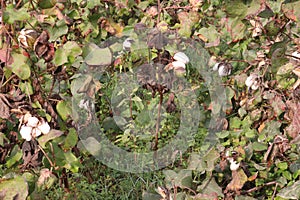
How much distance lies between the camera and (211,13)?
266cm

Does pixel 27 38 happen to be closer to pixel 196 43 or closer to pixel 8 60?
pixel 8 60

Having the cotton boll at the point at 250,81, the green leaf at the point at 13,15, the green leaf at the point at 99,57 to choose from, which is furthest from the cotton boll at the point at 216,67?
the green leaf at the point at 13,15

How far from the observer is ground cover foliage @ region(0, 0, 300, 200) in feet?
4.35

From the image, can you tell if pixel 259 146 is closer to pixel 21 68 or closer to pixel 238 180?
pixel 238 180

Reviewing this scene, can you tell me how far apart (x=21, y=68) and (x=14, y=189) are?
1.05 feet

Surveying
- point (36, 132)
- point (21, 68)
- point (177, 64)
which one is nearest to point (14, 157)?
point (36, 132)

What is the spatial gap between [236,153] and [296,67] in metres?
0.43

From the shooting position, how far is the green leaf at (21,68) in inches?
51.8

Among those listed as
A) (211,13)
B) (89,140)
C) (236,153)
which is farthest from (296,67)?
(211,13)

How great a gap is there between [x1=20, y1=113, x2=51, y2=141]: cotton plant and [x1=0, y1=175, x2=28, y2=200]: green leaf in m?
0.19

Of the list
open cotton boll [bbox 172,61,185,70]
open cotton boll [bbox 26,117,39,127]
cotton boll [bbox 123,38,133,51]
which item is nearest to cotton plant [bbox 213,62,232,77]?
open cotton boll [bbox 172,61,185,70]

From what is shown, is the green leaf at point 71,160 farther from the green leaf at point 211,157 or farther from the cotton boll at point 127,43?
the cotton boll at point 127,43

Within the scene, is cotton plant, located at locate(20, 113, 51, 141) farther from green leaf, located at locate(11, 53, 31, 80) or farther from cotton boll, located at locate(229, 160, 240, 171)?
cotton boll, located at locate(229, 160, 240, 171)

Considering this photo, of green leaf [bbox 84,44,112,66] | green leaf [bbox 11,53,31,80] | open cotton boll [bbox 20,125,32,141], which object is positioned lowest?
open cotton boll [bbox 20,125,32,141]
